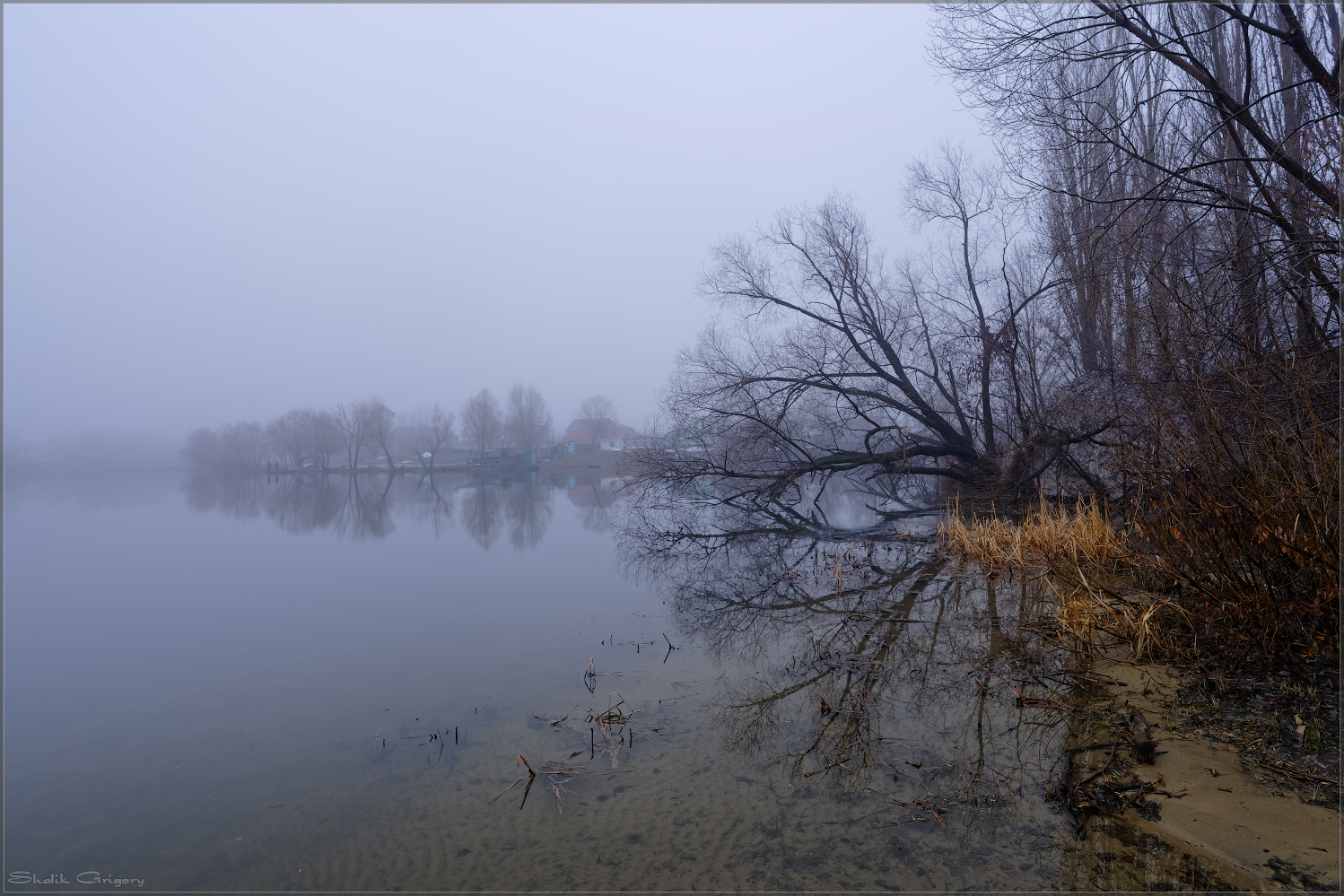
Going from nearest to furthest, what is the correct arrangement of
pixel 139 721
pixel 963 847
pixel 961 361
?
1. pixel 963 847
2. pixel 139 721
3. pixel 961 361

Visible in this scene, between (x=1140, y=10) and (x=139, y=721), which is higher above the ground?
(x=1140, y=10)

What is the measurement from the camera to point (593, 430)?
306 ft

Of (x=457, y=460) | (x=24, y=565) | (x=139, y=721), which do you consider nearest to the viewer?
(x=139, y=721)

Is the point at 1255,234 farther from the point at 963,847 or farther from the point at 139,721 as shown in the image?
the point at 139,721

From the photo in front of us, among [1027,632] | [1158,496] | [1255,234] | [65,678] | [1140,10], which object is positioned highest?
[1140,10]

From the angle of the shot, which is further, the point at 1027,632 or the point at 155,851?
the point at 1027,632

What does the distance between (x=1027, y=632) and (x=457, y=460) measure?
80.4m

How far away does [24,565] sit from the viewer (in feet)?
44.0

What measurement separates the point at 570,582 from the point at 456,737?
5.62 metres

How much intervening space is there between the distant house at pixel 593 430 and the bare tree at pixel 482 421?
59.1 ft

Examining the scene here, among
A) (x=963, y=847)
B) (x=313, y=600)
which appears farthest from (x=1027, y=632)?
(x=313, y=600)

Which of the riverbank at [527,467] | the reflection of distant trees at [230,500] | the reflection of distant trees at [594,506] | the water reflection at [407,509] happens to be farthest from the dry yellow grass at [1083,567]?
the riverbank at [527,467]

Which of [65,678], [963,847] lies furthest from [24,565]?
[963,847]

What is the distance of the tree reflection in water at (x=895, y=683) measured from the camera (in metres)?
3.58
